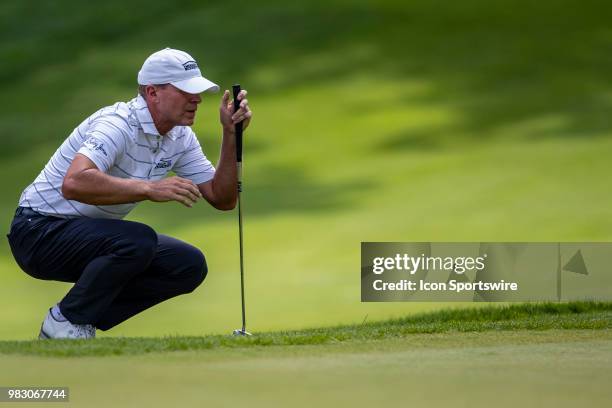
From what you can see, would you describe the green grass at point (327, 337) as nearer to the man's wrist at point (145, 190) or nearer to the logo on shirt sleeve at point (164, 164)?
the man's wrist at point (145, 190)

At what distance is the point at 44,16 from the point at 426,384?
10033 mm

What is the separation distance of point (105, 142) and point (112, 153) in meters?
0.06

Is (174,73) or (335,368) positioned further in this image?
(174,73)

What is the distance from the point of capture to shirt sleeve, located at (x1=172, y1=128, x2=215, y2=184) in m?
5.34

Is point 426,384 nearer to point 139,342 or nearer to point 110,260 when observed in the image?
point 139,342

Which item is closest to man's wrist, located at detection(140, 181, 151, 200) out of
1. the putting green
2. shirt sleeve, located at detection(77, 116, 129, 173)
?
shirt sleeve, located at detection(77, 116, 129, 173)

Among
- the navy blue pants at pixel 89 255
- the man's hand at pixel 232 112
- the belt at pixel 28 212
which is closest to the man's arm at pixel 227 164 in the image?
the man's hand at pixel 232 112

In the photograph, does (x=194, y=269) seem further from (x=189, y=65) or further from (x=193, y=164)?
(x=189, y=65)

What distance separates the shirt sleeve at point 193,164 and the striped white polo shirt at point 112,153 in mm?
123

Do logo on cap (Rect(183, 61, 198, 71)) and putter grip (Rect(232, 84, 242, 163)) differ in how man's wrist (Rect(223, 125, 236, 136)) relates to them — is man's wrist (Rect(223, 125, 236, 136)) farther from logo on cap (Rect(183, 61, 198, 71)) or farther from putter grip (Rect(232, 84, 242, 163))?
logo on cap (Rect(183, 61, 198, 71))

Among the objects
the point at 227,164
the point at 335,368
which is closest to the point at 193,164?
the point at 227,164

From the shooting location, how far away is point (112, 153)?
4824 millimetres

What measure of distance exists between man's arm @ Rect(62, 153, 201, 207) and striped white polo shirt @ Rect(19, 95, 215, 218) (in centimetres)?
10

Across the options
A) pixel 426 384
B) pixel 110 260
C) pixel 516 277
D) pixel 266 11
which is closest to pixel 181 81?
pixel 110 260
